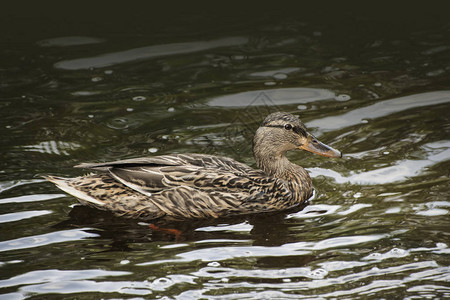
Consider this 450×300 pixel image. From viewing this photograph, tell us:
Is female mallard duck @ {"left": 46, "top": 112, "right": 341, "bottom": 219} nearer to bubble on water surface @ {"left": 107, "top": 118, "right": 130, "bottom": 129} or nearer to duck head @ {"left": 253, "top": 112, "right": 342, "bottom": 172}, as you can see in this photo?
duck head @ {"left": 253, "top": 112, "right": 342, "bottom": 172}

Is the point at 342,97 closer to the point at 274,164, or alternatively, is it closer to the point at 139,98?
the point at 274,164

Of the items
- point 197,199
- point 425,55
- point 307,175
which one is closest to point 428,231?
point 307,175

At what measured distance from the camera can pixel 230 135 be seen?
31.5 ft

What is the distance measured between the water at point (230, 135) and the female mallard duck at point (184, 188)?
19cm

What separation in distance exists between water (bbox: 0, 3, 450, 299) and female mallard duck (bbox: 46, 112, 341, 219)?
0.61 ft

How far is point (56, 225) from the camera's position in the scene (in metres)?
7.41

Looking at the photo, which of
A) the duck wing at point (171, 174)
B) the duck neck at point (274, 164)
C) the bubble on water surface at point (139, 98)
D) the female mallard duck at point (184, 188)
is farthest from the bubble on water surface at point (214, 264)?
the bubble on water surface at point (139, 98)

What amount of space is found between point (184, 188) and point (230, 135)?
1.86m

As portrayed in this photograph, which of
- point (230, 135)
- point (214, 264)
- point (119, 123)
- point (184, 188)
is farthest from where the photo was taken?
point (119, 123)

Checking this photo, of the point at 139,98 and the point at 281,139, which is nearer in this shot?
the point at 281,139

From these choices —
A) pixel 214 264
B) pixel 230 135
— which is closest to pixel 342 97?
pixel 230 135

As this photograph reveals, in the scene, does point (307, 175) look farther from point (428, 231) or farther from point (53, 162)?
point (53, 162)

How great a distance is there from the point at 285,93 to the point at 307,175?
2.56 m

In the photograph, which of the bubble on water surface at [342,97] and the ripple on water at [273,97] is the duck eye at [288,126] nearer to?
the ripple on water at [273,97]
